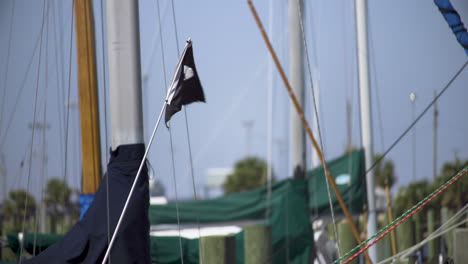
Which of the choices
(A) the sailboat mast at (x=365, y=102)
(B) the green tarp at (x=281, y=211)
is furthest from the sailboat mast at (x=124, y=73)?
(A) the sailboat mast at (x=365, y=102)

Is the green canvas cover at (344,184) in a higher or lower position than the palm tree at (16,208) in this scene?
lower

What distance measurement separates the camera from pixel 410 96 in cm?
1297

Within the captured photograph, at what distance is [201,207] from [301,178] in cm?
336

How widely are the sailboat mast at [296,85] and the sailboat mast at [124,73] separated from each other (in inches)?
188

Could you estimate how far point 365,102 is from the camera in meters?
13.2

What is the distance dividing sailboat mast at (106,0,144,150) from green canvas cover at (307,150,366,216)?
5.78 meters

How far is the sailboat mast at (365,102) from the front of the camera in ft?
42.0

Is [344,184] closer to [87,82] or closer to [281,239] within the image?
[281,239]

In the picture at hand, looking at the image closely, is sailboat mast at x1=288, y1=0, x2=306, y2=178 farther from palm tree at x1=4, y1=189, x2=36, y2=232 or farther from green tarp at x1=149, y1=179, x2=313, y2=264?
palm tree at x1=4, y1=189, x2=36, y2=232

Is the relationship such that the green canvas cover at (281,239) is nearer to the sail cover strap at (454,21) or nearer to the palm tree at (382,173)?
the palm tree at (382,173)

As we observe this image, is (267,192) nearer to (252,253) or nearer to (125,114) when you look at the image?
(252,253)

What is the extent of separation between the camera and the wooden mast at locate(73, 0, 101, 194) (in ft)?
32.4

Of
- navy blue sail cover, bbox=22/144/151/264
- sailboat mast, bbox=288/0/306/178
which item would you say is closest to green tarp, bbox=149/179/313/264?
A: sailboat mast, bbox=288/0/306/178

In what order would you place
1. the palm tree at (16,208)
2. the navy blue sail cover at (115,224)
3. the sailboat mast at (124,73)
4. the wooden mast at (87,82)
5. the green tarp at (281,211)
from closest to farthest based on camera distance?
the navy blue sail cover at (115,224) → the sailboat mast at (124,73) → the wooden mast at (87,82) → the green tarp at (281,211) → the palm tree at (16,208)
